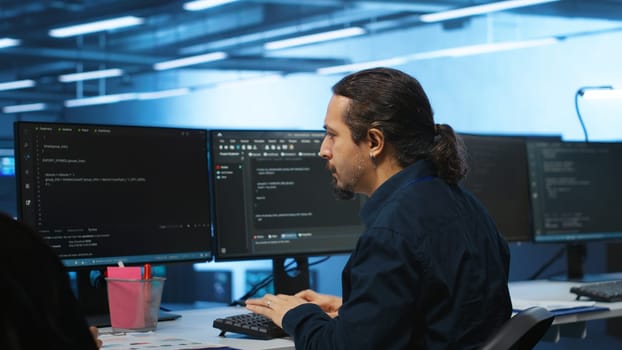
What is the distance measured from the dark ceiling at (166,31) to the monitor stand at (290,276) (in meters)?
2.82

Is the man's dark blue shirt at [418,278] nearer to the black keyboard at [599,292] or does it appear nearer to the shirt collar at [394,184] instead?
the shirt collar at [394,184]

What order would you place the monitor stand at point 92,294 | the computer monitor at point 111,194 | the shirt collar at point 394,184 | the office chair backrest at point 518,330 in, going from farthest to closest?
the monitor stand at point 92,294 → the computer monitor at point 111,194 → the shirt collar at point 394,184 → the office chair backrest at point 518,330

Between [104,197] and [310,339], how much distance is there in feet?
2.60

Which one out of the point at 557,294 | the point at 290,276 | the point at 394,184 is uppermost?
the point at 394,184

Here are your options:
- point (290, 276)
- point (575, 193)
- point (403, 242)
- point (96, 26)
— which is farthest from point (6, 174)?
point (96, 26)

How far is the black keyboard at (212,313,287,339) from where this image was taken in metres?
1.88

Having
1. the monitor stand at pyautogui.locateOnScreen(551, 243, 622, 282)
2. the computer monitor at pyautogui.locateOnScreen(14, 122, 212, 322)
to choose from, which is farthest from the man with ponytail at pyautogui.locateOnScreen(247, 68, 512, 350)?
the monitor stand at pyautogui.locateOnScreen(551, 243, 622, 282)

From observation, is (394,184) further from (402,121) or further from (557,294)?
(557,294)

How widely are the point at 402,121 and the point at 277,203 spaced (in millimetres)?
869

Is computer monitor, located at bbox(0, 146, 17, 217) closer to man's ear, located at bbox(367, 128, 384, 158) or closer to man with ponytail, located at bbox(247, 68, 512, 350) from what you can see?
man with ponytail, located at bbox(247, 68, 512, 350)

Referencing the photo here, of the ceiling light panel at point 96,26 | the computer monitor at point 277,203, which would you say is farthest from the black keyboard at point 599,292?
the ceiling light panel at point 96,26

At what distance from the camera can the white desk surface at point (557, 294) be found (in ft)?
7.59

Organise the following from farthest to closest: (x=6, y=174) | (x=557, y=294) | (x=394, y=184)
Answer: (x=557, y=294) → (x=6, y=174) → (x=394, y=184)

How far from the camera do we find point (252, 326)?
74.9 inches
